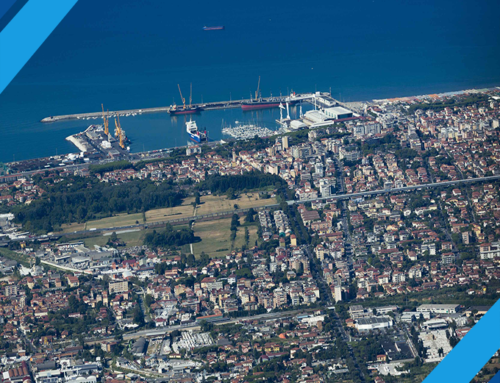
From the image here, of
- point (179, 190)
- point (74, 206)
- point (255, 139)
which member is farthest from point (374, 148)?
point (74, 206)

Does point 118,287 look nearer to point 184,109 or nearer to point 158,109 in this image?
point 184,109

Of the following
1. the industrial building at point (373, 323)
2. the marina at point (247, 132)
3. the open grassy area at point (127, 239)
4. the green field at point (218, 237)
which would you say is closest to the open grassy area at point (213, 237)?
the green field at point (218, 237)

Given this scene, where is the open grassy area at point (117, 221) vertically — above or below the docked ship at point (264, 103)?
below

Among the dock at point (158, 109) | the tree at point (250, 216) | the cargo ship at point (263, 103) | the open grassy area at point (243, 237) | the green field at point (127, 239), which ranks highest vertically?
the dock at point (158, 109)

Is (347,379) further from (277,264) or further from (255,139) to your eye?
(255,139)

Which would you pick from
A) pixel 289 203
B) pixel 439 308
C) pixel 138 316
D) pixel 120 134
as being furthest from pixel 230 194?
pixel 439 308

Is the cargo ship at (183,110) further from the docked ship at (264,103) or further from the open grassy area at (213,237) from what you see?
the open grassy area at (213,237)
